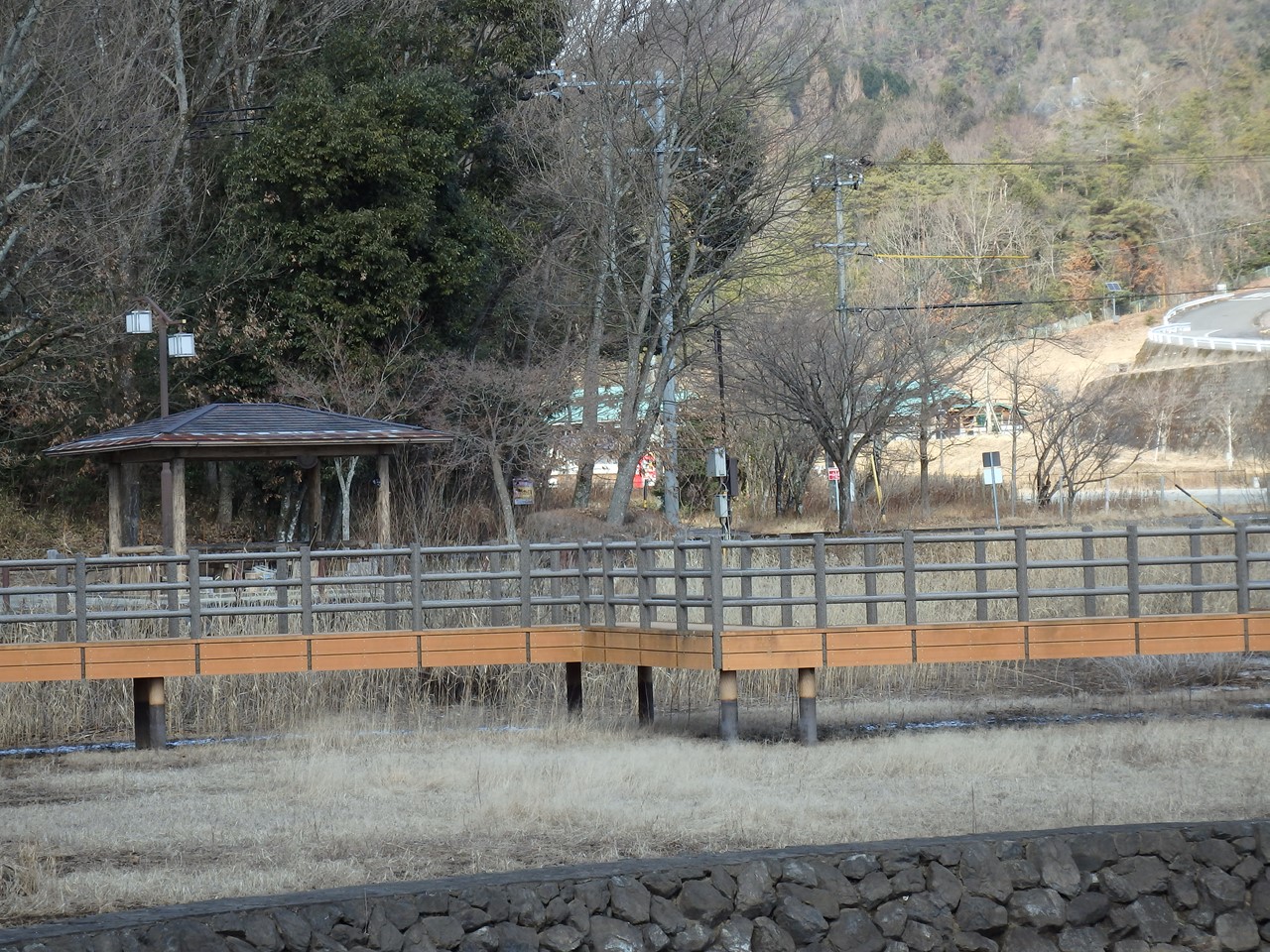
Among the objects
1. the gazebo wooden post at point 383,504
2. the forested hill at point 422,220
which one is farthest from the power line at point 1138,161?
the gazebo wooden post at point 383,504

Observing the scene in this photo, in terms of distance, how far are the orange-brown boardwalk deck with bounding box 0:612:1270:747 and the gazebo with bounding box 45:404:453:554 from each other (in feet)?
17.5

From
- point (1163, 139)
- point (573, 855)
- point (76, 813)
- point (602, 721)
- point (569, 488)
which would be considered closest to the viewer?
point (573, 855)

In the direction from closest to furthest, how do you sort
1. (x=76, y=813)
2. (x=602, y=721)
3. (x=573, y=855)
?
(x=573, y=855), (x=76, y=813), (x=602, y=721)

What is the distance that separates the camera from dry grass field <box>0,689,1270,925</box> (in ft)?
26.5

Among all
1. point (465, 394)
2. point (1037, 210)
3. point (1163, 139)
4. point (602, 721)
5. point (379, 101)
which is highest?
point (1163, 139)

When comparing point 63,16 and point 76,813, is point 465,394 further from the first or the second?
point 76,813

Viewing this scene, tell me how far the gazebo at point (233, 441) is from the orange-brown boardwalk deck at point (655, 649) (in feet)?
17.5

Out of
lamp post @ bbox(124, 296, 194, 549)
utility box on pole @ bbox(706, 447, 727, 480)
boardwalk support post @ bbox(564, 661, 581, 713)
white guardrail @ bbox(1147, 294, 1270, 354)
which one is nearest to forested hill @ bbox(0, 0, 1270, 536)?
utility box on pole @ bbox(706, 447, 727, 480)

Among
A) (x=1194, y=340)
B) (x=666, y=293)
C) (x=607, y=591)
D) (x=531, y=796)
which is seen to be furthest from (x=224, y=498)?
(x=1194, y=340)

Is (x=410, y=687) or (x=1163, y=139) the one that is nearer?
(x=410, y=687)

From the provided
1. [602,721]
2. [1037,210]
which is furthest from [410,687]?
[1037,210]

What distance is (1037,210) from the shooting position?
227 feet

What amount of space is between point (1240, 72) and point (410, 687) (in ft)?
264

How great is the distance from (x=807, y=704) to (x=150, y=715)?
5655 mm
